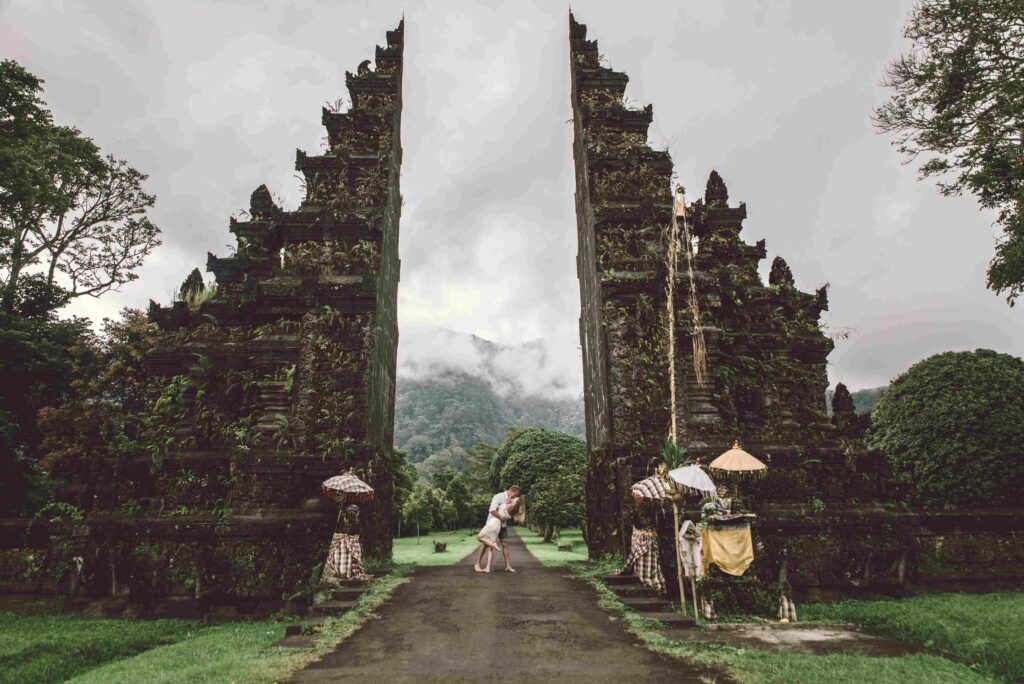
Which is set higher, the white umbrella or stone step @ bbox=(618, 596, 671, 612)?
the white umbrella

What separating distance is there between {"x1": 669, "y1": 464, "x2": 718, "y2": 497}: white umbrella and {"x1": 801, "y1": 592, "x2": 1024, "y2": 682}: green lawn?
10.5ft

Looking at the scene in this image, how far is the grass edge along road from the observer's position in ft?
17.2

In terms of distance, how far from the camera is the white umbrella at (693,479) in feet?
24.1

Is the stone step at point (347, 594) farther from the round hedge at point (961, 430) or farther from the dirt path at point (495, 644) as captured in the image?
the round hedge at point (961, 430)

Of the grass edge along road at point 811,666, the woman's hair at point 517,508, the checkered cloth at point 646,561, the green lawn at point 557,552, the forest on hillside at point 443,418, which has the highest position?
the forest on hillside at point 443,418

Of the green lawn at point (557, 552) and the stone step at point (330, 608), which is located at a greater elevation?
the stone step at point (330, 608)

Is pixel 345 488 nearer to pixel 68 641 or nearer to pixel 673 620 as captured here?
pixel 68 641

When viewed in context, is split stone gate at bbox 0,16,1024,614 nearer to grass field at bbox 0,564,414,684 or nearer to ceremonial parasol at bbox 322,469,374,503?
ceremonial parasol at bbox 322,469,374,503

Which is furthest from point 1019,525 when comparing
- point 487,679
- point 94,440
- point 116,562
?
point 94,440

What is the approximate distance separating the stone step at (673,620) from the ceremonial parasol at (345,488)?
17.2 ft

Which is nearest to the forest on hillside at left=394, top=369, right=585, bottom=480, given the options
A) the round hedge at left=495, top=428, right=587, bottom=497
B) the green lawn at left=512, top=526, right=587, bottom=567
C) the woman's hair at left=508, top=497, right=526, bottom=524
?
the round hedge at left=495, top=428, right=587, bottom=497

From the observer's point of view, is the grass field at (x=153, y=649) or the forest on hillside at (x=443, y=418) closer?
the grass field at (x=153, y=649)

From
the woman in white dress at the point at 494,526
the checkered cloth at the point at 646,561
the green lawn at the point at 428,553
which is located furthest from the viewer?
the green lawn at the point at 428,553

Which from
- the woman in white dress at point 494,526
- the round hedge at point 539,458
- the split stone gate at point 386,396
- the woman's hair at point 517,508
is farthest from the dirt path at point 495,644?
the round hedge at point 539,458
